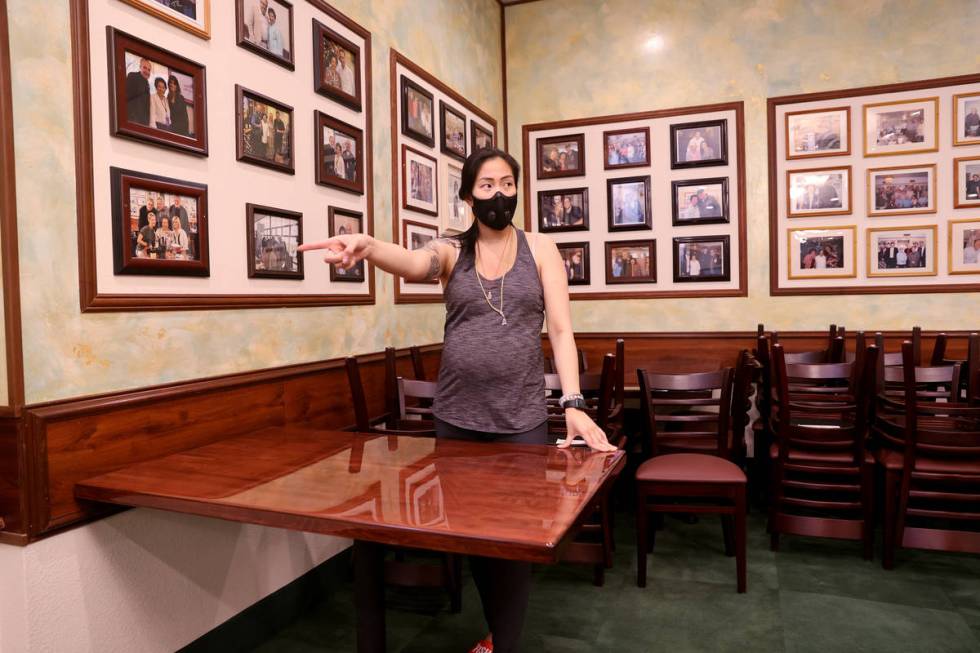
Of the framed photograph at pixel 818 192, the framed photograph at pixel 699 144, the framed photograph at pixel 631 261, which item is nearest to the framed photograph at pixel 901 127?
the framed photograph at pixel 818 192

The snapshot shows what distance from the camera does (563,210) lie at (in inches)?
219

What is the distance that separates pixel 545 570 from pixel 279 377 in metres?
1.57

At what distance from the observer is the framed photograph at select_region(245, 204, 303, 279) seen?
2.73 metres

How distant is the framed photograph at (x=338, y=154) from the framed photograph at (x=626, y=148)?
248 cm

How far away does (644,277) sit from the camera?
5359mm

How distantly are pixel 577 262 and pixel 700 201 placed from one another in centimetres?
104

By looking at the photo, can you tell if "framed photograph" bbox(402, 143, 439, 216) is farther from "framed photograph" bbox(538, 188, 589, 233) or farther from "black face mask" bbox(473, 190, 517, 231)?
"black face mask" bbox(473, 190, 517, 231)

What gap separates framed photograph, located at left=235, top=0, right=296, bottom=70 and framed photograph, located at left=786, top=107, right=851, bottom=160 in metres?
3.66

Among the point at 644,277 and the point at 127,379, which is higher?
the point at 644,277

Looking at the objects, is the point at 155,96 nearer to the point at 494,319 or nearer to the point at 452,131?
the point at 494,319

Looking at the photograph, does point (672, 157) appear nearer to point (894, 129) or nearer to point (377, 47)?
point (894, 129)

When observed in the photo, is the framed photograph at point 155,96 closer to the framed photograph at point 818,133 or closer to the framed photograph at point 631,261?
the framed photograph at point 631,261

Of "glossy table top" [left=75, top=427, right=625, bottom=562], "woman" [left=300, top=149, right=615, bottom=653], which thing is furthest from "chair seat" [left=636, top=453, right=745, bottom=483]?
"glossy table top" [left=75, top=427, right=625, bottom=562]

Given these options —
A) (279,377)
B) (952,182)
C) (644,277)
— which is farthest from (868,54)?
(279,377)
